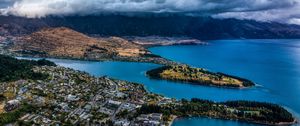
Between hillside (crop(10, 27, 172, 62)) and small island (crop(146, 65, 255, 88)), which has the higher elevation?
hillside (crop(10, 27, 172, 62))

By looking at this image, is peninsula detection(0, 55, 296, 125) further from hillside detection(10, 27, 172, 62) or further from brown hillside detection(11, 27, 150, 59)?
brown hillside detection(11, 27, 150, 59)

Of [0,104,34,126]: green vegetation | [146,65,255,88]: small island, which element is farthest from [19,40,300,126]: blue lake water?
[0,104,34,126]: green vegetation

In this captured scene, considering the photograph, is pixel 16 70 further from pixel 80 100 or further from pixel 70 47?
pixel 70 47

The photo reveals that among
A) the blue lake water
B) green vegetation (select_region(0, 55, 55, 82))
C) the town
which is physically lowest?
the blue lake water

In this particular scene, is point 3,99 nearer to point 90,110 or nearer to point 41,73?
point 90,110

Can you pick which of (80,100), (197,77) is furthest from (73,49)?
(80,100)

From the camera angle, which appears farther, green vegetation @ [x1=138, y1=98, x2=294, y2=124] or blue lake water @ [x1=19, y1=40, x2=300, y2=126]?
blue lake water @ [x1=19, y1=40, x2=300, y2=126]
